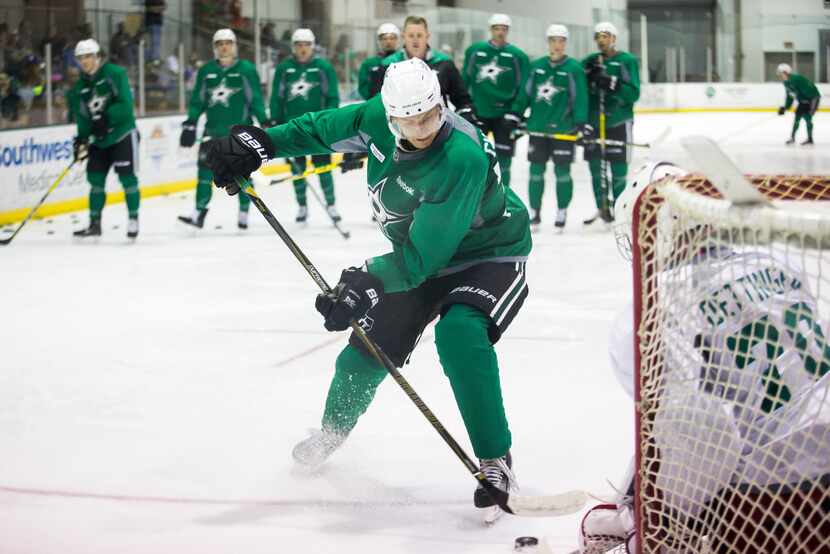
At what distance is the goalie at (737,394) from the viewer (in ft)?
5.15

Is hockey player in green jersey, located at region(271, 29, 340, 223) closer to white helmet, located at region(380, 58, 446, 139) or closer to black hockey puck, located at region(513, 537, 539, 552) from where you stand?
white helmet, located at region(380, 58, 446, 139)

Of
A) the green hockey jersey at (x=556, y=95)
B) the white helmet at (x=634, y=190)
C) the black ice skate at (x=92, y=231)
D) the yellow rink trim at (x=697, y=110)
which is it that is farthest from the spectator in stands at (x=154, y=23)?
the yellow rink trim at (x=697, y=110)

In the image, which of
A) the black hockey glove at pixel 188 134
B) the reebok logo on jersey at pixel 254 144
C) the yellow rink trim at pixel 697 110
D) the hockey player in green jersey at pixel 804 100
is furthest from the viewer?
the yellow rink trim at pixel 697 110

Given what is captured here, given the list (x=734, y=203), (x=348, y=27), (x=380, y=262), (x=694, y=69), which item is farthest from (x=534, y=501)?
(x=694, y=69)

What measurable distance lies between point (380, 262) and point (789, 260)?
966 mm

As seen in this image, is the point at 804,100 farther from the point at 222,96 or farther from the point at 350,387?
the point at 350,387

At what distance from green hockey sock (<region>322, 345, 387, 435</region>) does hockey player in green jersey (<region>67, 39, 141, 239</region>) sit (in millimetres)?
4260

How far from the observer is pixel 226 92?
23.0ft

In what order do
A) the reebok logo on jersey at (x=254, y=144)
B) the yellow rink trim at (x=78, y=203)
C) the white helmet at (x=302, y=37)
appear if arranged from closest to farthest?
the reebok logo on jersey at (x=254, y=144) < the white helmet at (x=302, y=37) < the yellow rink trim at (x=78, y=203)

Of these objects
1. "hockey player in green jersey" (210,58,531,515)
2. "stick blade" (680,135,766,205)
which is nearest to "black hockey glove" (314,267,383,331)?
"hockey player in green jersey" (210,58,531,515)

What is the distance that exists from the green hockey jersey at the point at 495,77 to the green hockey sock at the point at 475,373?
4.85m

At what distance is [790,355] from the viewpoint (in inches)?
63.3

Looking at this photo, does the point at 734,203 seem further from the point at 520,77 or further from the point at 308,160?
the point at 308,160

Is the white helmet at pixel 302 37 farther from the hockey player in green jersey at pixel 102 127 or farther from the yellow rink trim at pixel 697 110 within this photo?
the yellow rink trim at pixel 697 110
